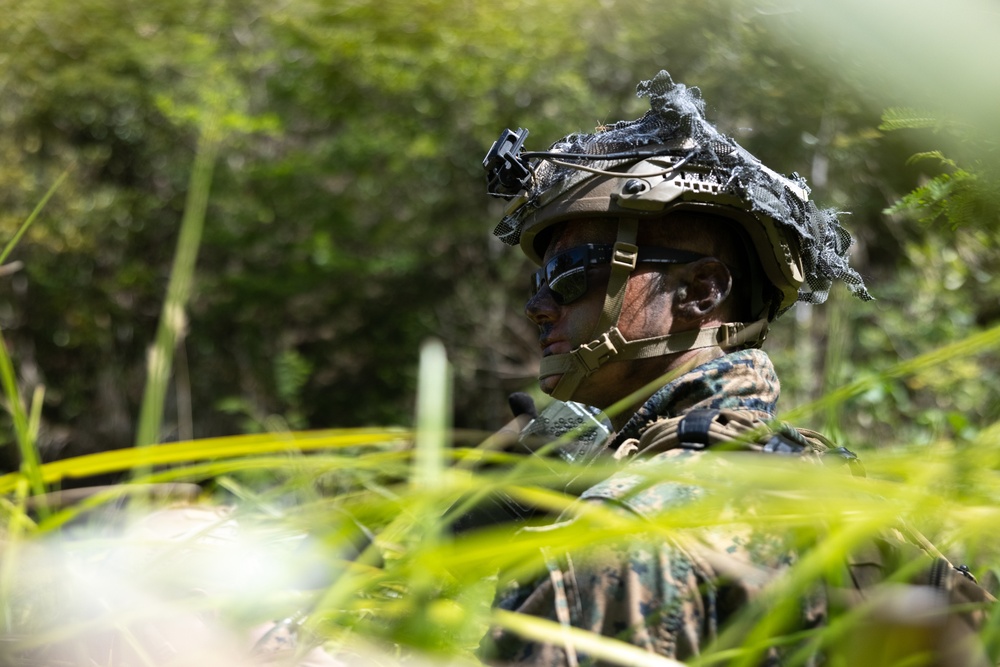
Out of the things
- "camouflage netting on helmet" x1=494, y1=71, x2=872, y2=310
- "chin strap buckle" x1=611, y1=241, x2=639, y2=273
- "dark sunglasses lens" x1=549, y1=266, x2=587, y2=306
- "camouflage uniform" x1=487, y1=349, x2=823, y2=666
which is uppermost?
"camouflage netting on helmet" x1=494, y1=71, x2=872, y2=310

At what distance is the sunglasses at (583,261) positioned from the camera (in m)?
2.50

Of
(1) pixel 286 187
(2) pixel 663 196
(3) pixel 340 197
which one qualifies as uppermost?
(1) pixel 286 187

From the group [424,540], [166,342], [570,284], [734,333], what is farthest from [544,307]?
[424,540]

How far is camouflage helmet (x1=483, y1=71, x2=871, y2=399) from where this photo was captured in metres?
2.45

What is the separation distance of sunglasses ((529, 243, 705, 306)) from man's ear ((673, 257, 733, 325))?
0.10ft

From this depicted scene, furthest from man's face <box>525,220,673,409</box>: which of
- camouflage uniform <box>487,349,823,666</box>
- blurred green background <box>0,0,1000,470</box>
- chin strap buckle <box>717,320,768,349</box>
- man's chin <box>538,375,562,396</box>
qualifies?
blurred green background <box>0,0,1000,470</box>

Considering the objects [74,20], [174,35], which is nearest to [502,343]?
[174,35]

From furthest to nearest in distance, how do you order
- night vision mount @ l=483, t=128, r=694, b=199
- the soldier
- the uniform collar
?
night vision mount @ l=483, t=128, r=694, b=199, the soldier, the uniform collar

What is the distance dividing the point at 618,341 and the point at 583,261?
0.74 feet

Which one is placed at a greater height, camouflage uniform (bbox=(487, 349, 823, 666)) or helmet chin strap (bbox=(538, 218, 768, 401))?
helmet chin strap (bbox=(538, 218, 768, 401))

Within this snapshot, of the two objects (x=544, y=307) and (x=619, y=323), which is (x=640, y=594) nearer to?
(x=619, y=323)

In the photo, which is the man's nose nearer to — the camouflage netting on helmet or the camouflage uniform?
the camouflage netting on helmet

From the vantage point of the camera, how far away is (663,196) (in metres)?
2.41

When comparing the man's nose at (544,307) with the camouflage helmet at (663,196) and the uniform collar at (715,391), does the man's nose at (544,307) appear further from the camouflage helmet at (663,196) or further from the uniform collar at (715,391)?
the uniform collar at (715,391)
